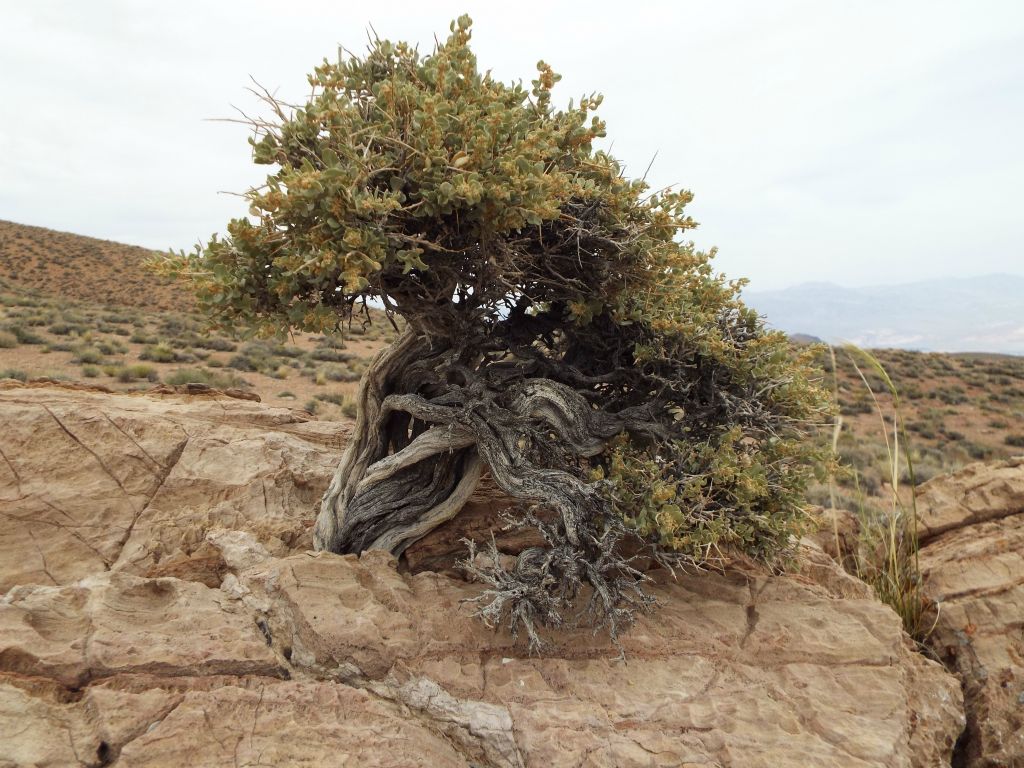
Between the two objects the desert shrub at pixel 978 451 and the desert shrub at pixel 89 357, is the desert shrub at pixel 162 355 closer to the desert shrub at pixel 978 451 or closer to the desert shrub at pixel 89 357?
the desert shrub at pixel 89 357

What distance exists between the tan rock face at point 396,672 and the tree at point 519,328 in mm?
401

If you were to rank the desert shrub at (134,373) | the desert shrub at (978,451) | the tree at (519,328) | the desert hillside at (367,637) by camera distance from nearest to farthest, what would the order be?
the desert hillside at (367,637)
the tree at (519,328)
the desert shrub at (134,373)
the desert shrub at (978,451)

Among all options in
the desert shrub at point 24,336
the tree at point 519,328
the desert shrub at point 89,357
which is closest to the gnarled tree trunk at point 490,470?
the tree at point 519,328

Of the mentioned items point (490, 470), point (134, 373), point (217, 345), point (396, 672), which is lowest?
point (134, 373)

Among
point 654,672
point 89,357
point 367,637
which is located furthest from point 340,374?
point 654,672

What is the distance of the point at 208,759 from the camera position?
2.86 meters

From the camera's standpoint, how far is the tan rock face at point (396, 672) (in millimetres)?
3025

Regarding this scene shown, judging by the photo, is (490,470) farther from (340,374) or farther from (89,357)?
(89,357)

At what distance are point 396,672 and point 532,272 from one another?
2.80 metres

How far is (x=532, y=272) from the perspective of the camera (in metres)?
4.33

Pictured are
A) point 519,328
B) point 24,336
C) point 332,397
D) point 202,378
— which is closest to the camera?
point 519,328

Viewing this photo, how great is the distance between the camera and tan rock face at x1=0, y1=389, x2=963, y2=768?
3.03 meters

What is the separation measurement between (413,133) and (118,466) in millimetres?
4596

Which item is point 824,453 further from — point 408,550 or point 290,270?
point 290,270
